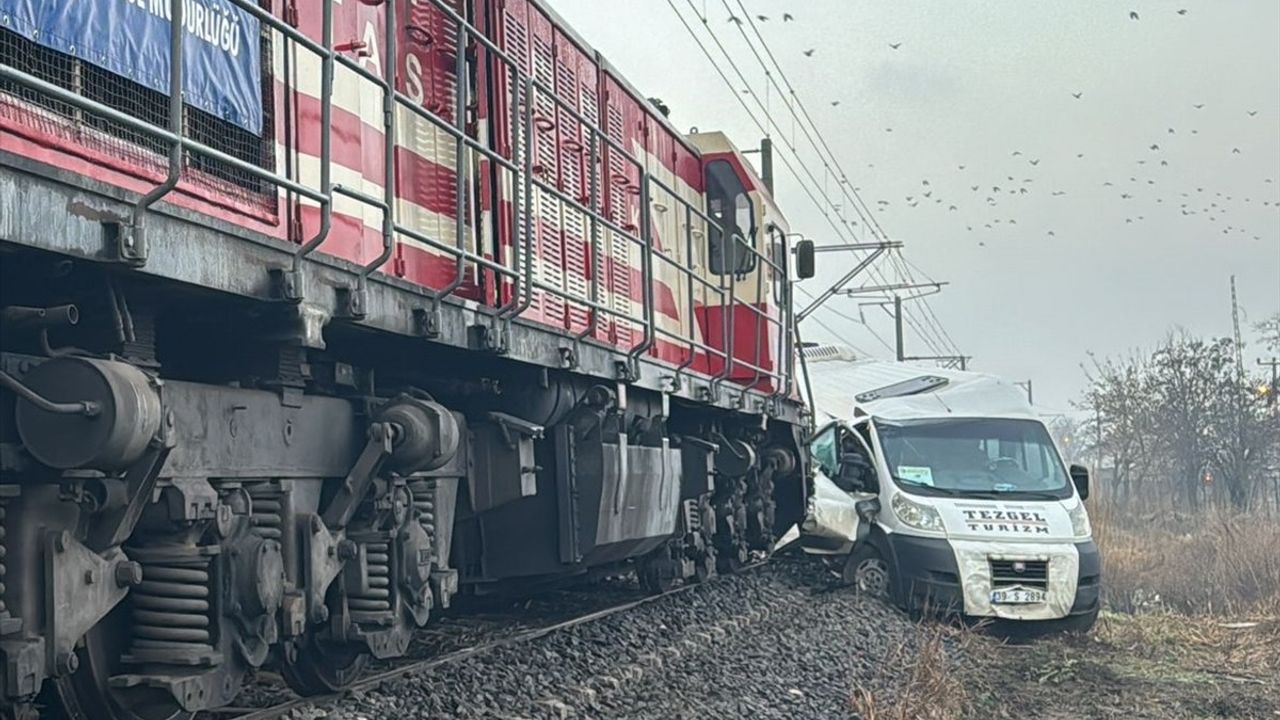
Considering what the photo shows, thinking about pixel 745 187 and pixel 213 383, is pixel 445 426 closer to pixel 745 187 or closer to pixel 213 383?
pixel 213 383

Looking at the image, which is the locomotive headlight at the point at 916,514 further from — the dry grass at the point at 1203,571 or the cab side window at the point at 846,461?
the dry grass at the point at 1203,571

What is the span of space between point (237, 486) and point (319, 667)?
4.12ft

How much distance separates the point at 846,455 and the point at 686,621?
428 cm

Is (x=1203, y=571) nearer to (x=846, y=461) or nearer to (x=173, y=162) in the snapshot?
(x=846, y=461)

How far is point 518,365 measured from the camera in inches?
245

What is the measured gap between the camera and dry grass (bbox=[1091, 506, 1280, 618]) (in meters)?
13.7

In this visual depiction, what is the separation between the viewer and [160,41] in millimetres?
3846

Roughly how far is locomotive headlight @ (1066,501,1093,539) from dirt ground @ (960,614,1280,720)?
83cm

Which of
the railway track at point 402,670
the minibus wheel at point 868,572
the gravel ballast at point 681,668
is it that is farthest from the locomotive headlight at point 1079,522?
the railway track at point 402,670

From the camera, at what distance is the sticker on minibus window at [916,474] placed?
1153 cm

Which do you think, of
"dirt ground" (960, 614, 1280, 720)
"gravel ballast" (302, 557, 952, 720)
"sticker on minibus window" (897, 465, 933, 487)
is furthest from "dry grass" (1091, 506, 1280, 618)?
"gravel ballast" (302, 557, 952, 720)

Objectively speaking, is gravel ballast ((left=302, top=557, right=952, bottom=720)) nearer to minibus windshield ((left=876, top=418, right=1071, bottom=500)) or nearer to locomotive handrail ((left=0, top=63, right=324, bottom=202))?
minibus windshield ((left=876, top=418, right=1071, bottom=500))

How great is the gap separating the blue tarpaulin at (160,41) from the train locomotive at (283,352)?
11mm

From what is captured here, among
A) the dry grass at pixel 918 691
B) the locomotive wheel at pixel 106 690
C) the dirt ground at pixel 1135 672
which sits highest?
the locomotive wheel at pixel 106 690
